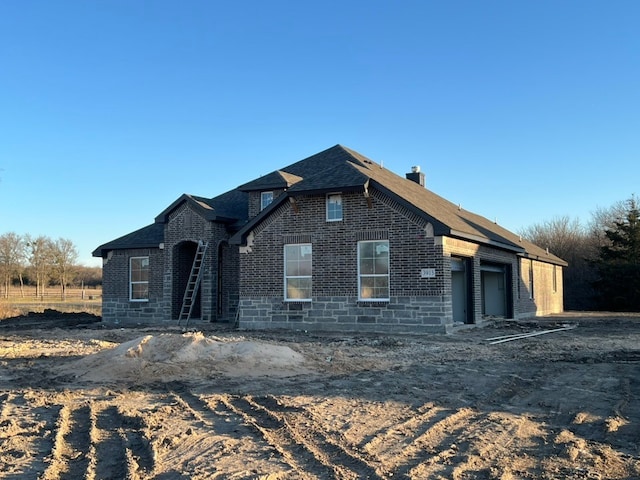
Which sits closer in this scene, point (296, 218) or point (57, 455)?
point (57, 455)

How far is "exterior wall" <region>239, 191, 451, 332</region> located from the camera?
57.9ft

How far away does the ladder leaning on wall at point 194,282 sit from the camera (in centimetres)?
2223

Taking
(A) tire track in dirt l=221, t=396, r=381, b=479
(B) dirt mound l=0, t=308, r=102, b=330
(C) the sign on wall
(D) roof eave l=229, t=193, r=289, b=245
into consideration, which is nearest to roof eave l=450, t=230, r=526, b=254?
(C) the sign on wall

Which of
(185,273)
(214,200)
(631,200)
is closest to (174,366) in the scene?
(185,273)

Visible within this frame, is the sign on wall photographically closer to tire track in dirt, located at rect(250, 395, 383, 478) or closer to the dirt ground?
the dirt ground

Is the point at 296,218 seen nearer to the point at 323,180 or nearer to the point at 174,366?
the point at 323,180

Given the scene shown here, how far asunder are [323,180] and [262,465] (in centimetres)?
1467

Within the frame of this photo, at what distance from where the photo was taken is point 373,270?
18.5 metres

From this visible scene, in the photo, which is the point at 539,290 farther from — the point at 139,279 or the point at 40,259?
Answer: the point at 40,259

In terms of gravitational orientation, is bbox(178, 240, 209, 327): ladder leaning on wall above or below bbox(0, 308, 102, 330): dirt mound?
above

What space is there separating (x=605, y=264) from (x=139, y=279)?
1214 inches

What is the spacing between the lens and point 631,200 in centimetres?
4328

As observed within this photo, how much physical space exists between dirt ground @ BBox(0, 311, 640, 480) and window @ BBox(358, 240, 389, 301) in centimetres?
446

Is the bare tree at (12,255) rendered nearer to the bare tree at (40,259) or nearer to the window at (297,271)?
the bare tree at (40,259)
